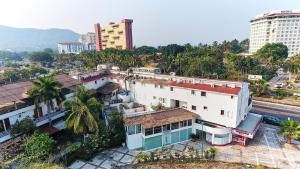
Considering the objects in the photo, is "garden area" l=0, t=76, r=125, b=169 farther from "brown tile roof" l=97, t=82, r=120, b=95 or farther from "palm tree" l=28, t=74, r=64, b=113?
"brown tile roof" l=97, t=82, r=120, b=95

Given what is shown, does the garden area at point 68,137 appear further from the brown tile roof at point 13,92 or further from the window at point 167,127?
the window at point 167,127

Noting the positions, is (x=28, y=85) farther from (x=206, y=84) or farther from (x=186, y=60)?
(x=186, y=60)

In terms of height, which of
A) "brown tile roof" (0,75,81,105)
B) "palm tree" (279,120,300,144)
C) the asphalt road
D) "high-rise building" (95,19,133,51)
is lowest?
the asphalt road

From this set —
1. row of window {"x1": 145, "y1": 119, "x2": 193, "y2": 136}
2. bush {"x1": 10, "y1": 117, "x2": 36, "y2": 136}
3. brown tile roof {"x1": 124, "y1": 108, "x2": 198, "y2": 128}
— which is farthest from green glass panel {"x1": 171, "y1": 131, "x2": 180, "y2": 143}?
bush {"x1": 10, "y1": 117, "x2": 36, "y2": 136}

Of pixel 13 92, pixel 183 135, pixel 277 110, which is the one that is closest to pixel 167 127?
pixel 183 135

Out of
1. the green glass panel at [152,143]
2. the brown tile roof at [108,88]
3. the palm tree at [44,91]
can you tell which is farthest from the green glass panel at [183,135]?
the palm tree at [44,91]

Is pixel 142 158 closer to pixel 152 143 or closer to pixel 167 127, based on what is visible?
pixel 152 143
